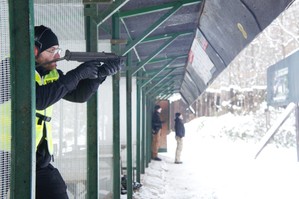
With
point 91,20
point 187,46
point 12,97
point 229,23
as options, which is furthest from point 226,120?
point 12,97

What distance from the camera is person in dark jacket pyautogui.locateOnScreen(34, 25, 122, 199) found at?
185 centimetres

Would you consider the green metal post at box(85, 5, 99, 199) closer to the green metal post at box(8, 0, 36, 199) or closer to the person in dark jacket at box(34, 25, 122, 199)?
the person in dark jacket at box(34, 25, 122, 199)

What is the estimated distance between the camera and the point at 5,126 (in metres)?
1.62

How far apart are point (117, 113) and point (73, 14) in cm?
153

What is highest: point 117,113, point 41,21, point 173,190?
point 41,21

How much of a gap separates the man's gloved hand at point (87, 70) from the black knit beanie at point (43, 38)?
246mm

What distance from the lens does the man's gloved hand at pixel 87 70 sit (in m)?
1.91

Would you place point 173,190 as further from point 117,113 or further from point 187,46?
point 117,113

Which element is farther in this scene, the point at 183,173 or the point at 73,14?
the point at 183,173

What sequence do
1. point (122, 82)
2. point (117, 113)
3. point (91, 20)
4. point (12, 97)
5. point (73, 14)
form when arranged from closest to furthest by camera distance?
point (12, 97) → point (73, 14) → point (91, 20) → point (117, 113) → point (122, 82)

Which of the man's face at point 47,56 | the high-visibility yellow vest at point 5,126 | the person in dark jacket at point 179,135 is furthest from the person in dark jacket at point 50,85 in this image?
the person in dark jacket at point 179,135

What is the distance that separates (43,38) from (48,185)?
2.49 ft

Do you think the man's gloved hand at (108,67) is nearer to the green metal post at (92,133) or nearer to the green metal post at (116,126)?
the green metal post at (92,133)

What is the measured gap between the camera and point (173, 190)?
6.73 meters
